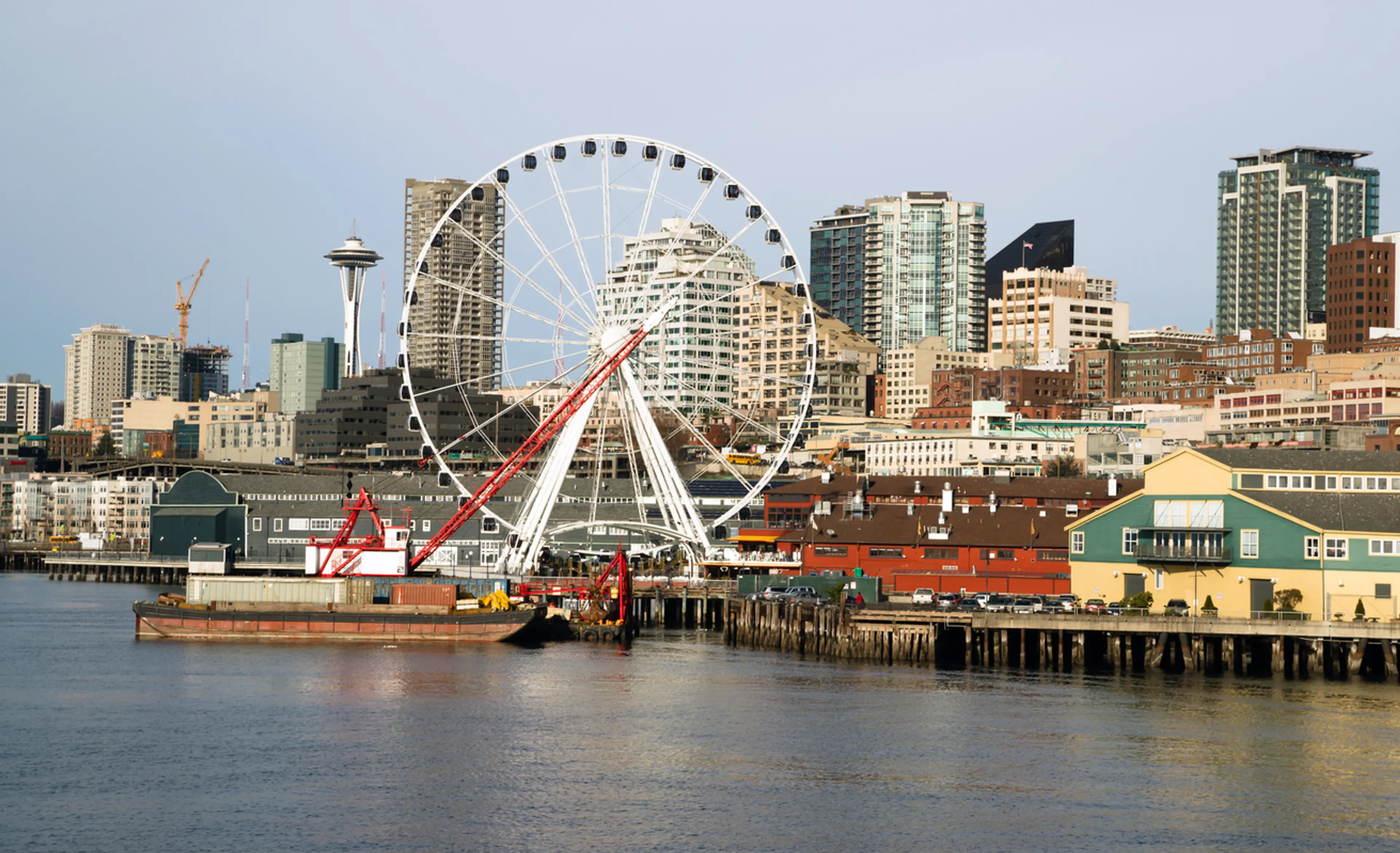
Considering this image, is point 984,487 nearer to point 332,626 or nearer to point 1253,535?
point 1253,535

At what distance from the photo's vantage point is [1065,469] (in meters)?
193

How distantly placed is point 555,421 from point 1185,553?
38.6 metres

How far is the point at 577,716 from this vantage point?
6981 centimetres

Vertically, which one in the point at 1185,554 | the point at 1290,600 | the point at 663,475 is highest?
the point at 663,475

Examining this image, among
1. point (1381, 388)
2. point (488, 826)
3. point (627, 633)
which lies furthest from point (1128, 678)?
point (1381, 388)

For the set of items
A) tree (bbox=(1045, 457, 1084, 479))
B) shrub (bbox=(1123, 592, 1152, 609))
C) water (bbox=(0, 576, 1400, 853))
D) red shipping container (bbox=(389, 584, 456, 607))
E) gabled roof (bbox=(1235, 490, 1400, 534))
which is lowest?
water (bbox=(0, 576, 1400, 853))

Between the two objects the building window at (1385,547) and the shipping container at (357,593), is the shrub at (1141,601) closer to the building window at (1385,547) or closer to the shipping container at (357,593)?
the building window at (1385,547)

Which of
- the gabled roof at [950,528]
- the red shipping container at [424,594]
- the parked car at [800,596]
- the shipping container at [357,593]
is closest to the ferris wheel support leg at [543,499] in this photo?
the red shipping container at [424,594]

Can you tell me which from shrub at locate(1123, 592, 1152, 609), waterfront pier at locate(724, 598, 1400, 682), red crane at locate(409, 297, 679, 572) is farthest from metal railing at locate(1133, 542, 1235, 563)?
red crane at locate(409, 297, 679, 572)

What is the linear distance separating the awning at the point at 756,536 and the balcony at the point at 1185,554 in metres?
43.5

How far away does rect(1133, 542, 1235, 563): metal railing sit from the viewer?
8781 centimetres

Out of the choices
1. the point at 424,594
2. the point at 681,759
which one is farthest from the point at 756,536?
the point at 681,759

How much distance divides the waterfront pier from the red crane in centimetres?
1837

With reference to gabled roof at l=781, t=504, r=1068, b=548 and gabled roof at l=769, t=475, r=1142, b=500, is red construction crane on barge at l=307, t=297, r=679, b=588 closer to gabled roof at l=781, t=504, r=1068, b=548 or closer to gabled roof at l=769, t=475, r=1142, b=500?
gabled roof at l=781, t=504, r=1068, b=548
